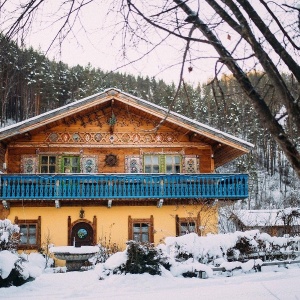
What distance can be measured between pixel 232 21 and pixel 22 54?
2.05 metres

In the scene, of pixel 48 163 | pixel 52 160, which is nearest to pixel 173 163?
pixel 52 160

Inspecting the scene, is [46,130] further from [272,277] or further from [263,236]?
[272,277]

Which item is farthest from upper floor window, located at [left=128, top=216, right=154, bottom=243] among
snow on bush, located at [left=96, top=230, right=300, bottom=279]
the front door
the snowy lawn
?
the snowy lawn

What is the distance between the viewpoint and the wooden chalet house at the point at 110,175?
17484mm

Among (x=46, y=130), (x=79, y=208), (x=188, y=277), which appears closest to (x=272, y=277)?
(x=188, y=277)

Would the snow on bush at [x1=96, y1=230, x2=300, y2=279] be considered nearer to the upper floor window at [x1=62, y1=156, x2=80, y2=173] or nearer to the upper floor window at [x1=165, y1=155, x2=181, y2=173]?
the upper floor window at [x1=165, y1=155, x2=181, y2=173]

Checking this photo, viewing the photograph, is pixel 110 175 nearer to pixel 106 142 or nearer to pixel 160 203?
pixel 106 142

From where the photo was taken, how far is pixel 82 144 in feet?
61.8

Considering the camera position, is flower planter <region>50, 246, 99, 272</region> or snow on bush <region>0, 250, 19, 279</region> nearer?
snow on bush <region>0, 250, 19, 279</region>

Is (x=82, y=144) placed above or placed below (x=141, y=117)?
below

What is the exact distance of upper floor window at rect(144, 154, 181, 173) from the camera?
62.5ft

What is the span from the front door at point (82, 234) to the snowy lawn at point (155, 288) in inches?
249

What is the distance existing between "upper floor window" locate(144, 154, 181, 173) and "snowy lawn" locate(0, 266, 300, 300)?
766cm

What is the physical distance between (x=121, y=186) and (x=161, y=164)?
2.30 m
